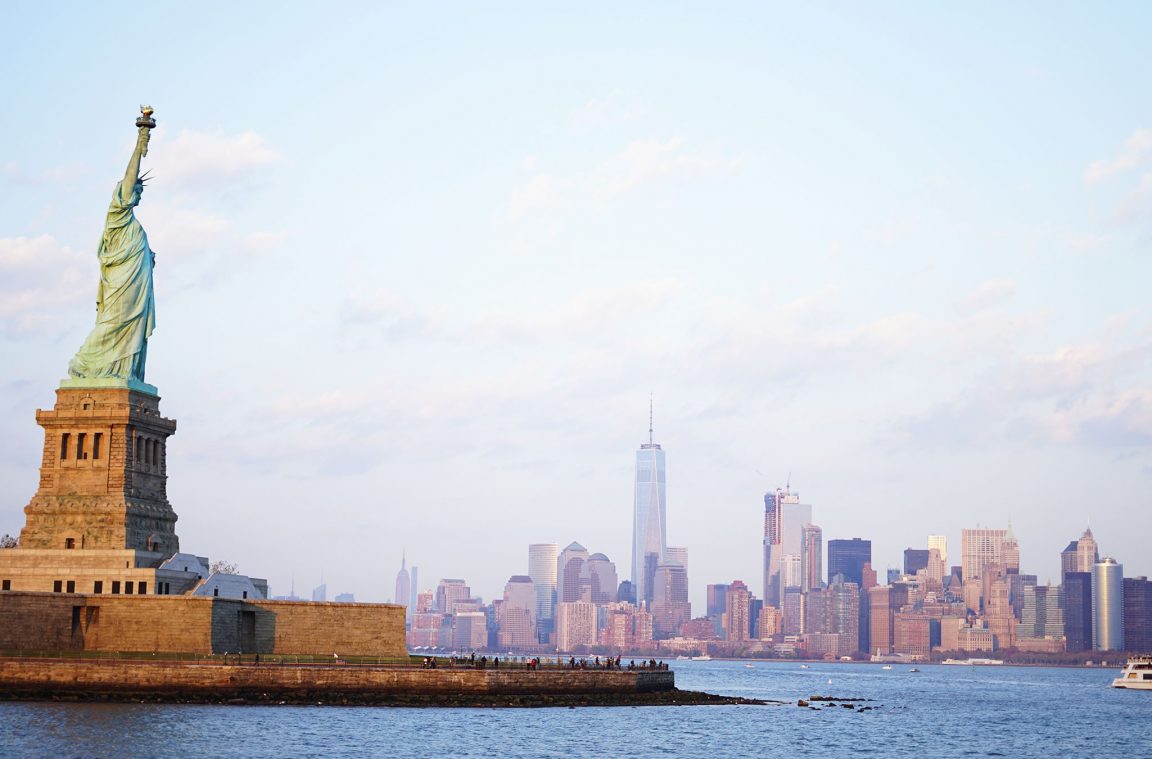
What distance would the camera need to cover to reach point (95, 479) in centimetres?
8794

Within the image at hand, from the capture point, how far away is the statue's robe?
90688mm

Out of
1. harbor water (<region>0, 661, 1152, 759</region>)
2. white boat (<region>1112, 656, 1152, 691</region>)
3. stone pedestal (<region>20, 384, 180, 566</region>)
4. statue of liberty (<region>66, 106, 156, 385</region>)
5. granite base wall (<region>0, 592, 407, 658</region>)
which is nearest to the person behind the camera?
harbor water (<region>0, 661, 1152, 759</region>)

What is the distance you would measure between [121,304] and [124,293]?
2.07ft

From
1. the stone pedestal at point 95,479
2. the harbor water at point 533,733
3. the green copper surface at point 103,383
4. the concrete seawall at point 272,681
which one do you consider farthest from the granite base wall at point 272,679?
the green copper surface at point 103,383

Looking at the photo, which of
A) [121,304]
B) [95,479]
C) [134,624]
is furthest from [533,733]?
[121,304]

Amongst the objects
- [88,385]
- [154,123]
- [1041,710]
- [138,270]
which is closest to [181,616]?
[88,385]

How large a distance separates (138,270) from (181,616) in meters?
20.2

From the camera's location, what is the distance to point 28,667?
80438 mm

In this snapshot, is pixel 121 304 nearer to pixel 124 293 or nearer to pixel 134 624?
pixel 124 293

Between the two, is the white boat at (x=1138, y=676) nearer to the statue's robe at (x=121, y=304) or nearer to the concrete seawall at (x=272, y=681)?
the concrete seawall at (x=272, y=681)

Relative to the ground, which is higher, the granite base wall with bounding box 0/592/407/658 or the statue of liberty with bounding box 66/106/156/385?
the statue of liberty with bounding box 66/106/156/385

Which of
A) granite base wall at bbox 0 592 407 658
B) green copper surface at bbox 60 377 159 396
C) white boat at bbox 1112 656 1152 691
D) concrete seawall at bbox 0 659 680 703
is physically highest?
green copper surface at bbox 60 377 159 396

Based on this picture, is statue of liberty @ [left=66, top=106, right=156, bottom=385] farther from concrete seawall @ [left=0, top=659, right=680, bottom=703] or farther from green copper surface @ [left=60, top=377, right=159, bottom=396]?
concrete seawall @ [left=0, top=659, right=680, bottom=703]

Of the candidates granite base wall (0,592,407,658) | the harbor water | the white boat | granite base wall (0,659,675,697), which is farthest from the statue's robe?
the white boat
